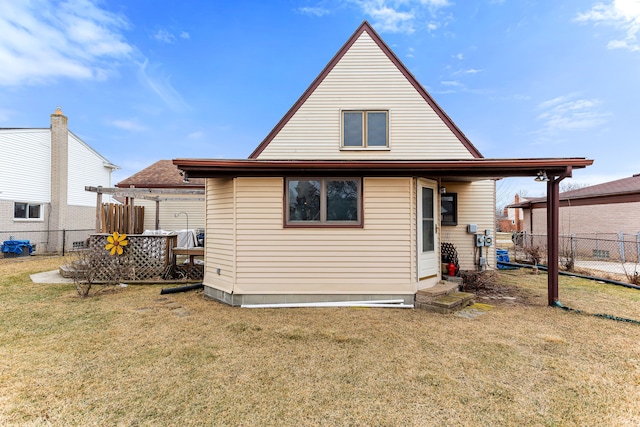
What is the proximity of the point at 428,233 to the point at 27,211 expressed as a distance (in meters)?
19.0

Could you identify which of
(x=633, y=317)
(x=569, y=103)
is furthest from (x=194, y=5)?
(x=569, y=103)

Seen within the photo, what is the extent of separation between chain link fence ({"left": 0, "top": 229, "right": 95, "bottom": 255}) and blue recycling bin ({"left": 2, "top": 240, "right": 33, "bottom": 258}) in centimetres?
76

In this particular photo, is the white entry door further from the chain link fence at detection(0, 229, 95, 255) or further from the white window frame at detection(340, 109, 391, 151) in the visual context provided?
the chain link fence at detection(0, 229, 95, 255)

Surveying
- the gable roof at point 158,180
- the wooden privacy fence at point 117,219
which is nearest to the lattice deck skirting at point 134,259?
the wooden privacy fence at point 117,219

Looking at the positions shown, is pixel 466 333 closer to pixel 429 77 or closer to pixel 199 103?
pixel 429 77

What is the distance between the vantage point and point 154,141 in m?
23.1

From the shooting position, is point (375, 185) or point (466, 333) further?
point (375, 185)

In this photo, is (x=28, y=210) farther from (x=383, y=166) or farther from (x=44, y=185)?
(x=383, y=166)

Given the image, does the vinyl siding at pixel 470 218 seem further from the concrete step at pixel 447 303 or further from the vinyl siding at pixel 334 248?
the vinyl siding at pixel 334 248

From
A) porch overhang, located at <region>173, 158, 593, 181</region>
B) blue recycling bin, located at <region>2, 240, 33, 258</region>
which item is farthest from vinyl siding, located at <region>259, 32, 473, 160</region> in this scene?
blue recycling bin, located at <region>2, 240, 33, 258</region>

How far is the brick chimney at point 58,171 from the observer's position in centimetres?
1520

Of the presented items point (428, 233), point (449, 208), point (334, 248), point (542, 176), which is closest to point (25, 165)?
point (334, 248)

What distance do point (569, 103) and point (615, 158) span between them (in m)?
17.1

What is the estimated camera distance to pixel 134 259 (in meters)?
8.18
